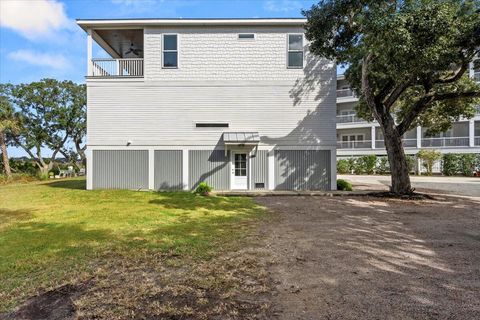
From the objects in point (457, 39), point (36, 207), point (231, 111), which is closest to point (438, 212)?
point (457, 39)

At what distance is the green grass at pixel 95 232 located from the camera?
4.39 metres

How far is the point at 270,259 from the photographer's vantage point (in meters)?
4.85

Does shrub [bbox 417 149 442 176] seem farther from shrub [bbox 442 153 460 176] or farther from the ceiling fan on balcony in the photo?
the ceiling fan on balcony

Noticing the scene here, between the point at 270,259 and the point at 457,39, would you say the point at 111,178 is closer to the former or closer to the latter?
the point at 270,259

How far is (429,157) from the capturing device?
27.5 metres

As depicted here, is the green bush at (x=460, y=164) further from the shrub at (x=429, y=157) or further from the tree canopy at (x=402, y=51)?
the tree canopy at (x=402, y=51)

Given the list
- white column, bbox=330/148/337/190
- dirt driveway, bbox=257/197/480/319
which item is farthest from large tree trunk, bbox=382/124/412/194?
dirt driveway, bbox=257/197/480/319

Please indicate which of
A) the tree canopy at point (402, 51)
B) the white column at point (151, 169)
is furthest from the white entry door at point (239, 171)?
the tree canopy at point (402, 51)

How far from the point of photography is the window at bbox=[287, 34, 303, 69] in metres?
14.8

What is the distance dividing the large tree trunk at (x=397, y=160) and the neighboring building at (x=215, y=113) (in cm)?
261

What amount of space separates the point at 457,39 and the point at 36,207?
48.6 feet

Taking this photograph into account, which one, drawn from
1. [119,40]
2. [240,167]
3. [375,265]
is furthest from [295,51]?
[375,265]

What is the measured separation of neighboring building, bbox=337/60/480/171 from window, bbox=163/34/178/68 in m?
20.1

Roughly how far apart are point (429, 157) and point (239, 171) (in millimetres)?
21374
